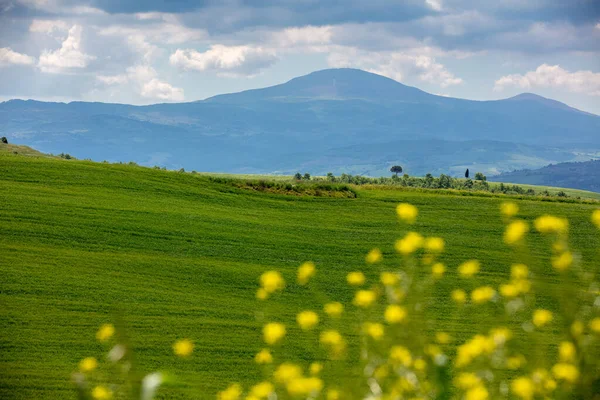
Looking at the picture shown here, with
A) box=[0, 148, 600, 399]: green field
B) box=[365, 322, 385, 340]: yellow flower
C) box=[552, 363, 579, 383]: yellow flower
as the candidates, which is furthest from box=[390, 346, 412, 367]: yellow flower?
box=[0, 148, 600, 399]: green field

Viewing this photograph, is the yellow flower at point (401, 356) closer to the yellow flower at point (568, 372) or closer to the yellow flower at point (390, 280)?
the yellow flower at point (390, 280)

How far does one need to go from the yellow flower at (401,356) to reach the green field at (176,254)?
16.5 feet

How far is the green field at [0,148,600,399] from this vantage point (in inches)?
512

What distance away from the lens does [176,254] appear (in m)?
20.7

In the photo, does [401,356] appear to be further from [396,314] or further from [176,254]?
[176,254]

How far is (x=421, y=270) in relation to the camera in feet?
70.1

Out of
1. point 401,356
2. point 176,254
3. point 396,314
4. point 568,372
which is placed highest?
point 396,314

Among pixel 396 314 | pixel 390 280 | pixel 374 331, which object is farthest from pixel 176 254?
pixel 396 314

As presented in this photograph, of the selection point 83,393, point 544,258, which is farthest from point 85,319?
point 544,258

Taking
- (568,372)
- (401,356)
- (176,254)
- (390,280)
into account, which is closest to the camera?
(568,372)

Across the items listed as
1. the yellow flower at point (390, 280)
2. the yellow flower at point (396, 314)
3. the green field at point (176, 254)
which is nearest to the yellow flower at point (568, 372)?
the yellow flower at point (396, 314)

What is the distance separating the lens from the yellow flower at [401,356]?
327 cm

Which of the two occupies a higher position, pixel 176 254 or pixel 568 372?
pixel 568 372

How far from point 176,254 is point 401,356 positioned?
17965 mm
